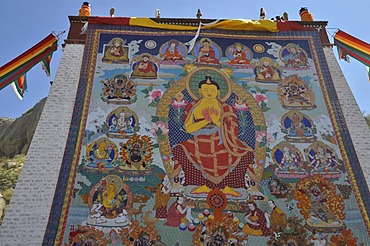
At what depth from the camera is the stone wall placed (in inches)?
285

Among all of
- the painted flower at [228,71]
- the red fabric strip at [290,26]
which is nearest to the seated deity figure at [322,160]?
the painted flower at [228,71]

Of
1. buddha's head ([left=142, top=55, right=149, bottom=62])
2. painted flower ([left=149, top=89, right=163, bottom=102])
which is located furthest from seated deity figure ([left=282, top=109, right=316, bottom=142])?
buddha's head ([left=142, top=55, right=149, bottom=62])

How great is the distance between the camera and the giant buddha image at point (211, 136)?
8227 millimetres

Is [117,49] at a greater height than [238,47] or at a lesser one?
lesser

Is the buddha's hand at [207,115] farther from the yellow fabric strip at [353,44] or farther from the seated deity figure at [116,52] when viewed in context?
the yellow fabric strip at [353,44]

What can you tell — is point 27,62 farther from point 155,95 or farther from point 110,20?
point 155,95

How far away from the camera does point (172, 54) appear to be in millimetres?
10047

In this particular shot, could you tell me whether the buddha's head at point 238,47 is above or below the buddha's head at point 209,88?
above

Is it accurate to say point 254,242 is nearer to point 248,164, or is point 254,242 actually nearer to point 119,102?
point 248,164

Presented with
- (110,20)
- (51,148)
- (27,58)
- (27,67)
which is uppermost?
(110,20)

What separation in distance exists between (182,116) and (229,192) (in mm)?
1913

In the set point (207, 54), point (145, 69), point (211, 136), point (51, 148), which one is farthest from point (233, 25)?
point (51, 148)

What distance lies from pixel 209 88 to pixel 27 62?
4.25m

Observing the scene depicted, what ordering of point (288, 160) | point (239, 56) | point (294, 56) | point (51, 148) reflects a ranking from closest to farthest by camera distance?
point (51, 148) → point (288, 160) → point (239, 56) → point (294, 56)
